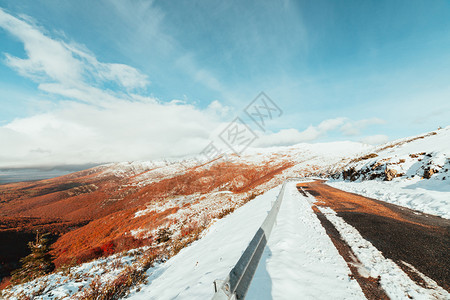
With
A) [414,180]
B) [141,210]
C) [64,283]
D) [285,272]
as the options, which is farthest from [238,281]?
[141,210]

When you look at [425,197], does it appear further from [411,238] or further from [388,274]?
[388,274]

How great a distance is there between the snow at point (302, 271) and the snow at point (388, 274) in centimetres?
46

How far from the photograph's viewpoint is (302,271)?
3.32 meters

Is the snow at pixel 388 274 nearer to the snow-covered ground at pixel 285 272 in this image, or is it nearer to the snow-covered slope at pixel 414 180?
the snow-covered ground at pixel 285 272

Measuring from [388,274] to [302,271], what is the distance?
1.52 m

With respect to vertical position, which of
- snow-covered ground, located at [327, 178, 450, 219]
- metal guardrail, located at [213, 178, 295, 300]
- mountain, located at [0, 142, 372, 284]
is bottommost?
mountain, located at [0, 142, 372, 284]

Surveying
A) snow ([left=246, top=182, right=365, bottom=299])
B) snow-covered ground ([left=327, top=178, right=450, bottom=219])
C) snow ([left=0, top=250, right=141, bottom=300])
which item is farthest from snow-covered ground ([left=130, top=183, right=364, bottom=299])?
snow-covered ground ([left=327, top=178, right=450, bottom=219])

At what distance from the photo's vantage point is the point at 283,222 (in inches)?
248

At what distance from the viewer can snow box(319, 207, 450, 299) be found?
2.54 metres

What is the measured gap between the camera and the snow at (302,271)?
2725 millimetres

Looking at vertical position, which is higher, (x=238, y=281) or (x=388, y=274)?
(x=238, y=281)

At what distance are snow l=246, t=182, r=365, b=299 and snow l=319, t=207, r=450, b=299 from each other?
17.9 inches

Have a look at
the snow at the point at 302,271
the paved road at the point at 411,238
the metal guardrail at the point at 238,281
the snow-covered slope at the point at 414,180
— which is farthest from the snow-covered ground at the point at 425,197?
the metal guardrail at the point at 238,281

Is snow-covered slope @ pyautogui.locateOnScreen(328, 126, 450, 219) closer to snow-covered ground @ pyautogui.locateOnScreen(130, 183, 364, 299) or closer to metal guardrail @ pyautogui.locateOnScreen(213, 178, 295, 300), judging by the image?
snow-covered ground @ pyautogui.locateOnScreen(130, 183, 364, 299)
